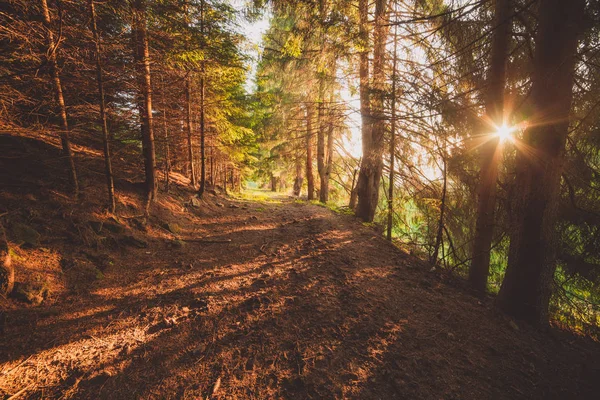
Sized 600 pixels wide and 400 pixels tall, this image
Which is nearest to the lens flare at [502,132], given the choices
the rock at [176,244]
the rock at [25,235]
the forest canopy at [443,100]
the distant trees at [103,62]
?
the forest canopy at [443,100]

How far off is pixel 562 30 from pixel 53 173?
10.1 m

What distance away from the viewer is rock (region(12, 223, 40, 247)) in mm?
3717

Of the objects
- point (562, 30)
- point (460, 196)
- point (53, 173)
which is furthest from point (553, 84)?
point (53, 173)

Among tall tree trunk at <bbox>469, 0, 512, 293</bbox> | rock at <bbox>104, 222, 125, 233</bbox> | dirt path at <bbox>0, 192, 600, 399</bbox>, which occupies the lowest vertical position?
dirt path at <bbox>0, 192, 600, 399</bbox>

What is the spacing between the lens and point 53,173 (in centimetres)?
529

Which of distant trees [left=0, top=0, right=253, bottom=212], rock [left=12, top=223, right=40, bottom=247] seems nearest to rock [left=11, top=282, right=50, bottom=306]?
rock [left=12, top=223, right=40, bottom=247]

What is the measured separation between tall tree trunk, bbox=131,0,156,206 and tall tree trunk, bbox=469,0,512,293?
7.94 m

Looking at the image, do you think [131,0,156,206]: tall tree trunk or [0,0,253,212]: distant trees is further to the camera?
[131,0,156,206]: tall tree trunk

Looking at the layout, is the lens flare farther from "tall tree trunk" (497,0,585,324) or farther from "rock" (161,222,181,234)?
"rock" (161,222,181,234)

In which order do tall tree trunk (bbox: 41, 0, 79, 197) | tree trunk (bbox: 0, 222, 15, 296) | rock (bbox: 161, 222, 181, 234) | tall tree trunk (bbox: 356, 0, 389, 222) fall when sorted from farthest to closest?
tall tree trunk (bbox: 356, 0, 389, 222), rock (bbox: 161, 222, 181, 234), tall tree trunk (bbox: 41, 0, 79, 197), tree trunk (bbox: 0, 222, 15, 296)

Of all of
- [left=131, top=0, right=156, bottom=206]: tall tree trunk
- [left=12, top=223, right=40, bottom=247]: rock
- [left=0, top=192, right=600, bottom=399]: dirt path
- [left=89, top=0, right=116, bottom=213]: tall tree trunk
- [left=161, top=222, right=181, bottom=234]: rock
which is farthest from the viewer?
[left=161, top=222, right=181, bottom=234]: rock

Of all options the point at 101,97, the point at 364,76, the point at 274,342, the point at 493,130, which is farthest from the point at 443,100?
the point at 101,97

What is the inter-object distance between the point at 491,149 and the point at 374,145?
3798mm

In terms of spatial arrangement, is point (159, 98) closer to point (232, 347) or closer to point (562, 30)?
point (232, 347)
